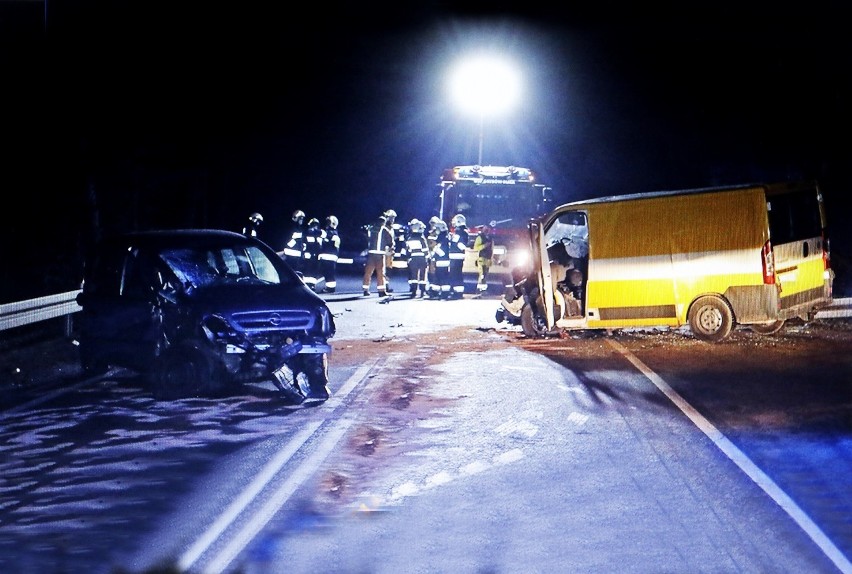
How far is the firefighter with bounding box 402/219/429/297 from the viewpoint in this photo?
25438mm

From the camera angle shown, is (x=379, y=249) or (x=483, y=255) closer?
(x=379, y=249)

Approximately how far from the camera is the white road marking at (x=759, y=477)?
638cm

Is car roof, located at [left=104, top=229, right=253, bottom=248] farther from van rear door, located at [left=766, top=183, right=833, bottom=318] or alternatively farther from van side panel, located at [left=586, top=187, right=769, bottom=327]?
van rear door, located at [left=766, top=183, right=833, bottom=318]

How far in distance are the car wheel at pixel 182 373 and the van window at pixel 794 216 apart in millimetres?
7418

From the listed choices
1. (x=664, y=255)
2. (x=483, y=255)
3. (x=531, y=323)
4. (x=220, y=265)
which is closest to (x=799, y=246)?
(x=664, y=255)

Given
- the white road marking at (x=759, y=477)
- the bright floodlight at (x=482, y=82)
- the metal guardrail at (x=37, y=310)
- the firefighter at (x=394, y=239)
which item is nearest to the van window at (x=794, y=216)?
the white road marking at (x=759, y=477)

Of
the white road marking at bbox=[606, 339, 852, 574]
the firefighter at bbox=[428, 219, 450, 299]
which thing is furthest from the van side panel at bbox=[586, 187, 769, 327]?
the firefighter at bbox=[428, 219, 450, 299]

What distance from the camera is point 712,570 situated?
599 cm

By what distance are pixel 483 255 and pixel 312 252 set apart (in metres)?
3.55

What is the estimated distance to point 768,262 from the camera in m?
15.4

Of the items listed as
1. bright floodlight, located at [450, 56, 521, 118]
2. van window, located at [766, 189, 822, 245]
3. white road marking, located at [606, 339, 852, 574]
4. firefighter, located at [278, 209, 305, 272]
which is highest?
bright floodlight, located at [450, 56, 521, 118]

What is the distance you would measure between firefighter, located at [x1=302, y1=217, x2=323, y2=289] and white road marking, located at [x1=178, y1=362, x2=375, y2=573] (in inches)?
543

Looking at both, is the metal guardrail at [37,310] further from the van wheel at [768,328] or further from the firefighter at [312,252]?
the van wheel at [768,328]

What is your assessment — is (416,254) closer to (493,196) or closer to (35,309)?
(493,196)
